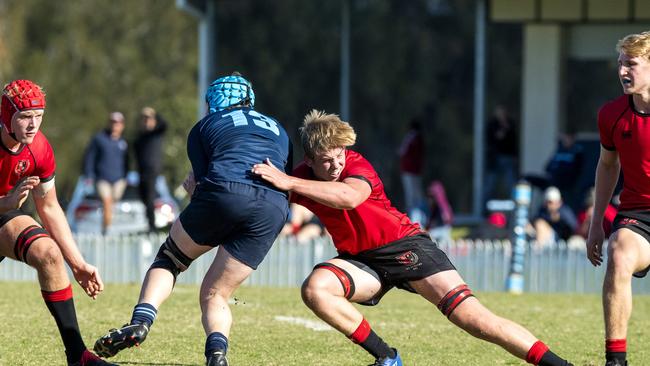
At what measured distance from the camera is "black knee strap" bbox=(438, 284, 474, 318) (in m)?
6.30

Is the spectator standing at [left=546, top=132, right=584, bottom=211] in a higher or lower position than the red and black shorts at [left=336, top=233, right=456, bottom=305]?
lower

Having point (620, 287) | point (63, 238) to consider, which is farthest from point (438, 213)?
point (63, 238)

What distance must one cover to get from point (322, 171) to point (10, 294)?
5.47 meters

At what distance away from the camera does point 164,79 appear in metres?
44.4

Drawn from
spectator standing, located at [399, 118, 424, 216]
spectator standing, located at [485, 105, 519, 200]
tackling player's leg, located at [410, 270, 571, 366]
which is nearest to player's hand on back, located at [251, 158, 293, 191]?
tackling player's leg, located at [410, 270, 571, 366]

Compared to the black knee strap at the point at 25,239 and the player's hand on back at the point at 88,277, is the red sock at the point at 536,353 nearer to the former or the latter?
the player's hand on back at the point at 88,277

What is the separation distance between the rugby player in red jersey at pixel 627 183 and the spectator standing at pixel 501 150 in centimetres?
1241

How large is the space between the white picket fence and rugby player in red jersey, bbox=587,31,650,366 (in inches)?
276

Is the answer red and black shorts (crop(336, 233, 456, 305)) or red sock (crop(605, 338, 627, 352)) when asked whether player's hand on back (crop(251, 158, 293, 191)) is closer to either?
red and black shorts (crop(336, 233, 456, 305))

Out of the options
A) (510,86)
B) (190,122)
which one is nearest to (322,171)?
(190,122)

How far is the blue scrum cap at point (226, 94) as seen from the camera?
6.52 metres

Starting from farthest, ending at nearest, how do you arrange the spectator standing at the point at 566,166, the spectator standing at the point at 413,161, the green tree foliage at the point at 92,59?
the green tree foliage at the point at 92,59 → the spectator standing at the point at 413,161 → the spectator standing at the point at 566,166

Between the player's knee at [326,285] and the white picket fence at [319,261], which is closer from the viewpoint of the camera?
the player's knee at [326,285]

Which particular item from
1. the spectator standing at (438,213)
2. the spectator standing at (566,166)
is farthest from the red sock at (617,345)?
the spectator standing at (438,213)
